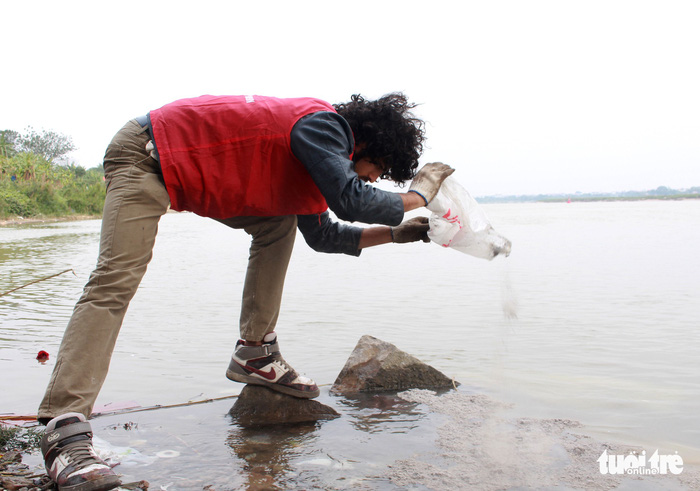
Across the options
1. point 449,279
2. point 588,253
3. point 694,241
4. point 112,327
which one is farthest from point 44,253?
point 694,241

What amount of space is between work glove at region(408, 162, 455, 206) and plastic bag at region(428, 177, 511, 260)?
0.20 metres

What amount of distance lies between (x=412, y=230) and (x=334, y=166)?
797mm

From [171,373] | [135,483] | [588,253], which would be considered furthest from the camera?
[588,253]

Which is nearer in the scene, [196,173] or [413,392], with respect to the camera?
[196,173]

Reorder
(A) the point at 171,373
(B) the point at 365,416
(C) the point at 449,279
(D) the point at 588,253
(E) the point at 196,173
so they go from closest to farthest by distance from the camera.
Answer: (E) the point at 196,173 → (B) the point at 365,416 → (A) the point at 171,373 → (C) the point at 449,279 → (D) the point at 588,253

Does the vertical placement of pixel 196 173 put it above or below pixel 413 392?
above

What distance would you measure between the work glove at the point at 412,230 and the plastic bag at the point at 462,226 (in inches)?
2.2

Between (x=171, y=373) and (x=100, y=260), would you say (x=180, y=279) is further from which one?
(x=100, y=260)

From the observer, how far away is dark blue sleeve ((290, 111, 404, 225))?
234cm

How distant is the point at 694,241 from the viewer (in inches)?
600

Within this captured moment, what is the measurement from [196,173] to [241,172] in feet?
0.57

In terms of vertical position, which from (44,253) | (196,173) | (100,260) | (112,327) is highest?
(196,173)

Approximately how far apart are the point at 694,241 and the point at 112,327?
52.7ft

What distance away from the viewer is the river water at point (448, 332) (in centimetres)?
340
